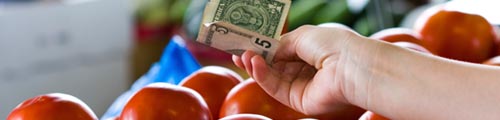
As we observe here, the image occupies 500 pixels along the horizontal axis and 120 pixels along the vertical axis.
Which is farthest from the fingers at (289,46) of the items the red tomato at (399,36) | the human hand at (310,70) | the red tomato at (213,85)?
the red tomato at (399,36)

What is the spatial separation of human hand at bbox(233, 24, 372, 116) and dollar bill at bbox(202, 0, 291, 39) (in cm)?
2

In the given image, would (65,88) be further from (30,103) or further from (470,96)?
(470,96)

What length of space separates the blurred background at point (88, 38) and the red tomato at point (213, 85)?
3.14 feet

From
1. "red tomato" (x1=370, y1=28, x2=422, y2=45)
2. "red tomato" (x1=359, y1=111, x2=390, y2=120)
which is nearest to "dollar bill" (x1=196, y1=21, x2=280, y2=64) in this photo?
"red tomato" (x1=359, y1=111, x2=390, y2=120)

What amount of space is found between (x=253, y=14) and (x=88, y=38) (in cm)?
171

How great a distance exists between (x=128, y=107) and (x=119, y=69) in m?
1.76

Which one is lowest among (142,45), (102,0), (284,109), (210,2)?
(142,45)

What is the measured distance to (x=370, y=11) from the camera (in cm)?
188

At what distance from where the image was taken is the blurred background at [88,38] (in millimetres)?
2041

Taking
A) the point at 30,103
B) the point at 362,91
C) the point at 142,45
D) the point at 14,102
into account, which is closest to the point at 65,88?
the point at 14,102

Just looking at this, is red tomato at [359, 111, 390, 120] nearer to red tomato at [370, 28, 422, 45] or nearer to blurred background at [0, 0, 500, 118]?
red tomato at [370, 28, 422, 45]

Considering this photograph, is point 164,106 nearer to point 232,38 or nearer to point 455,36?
point 232,38

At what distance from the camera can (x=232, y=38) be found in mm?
662

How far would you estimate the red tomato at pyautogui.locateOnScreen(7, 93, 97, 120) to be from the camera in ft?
2.34
